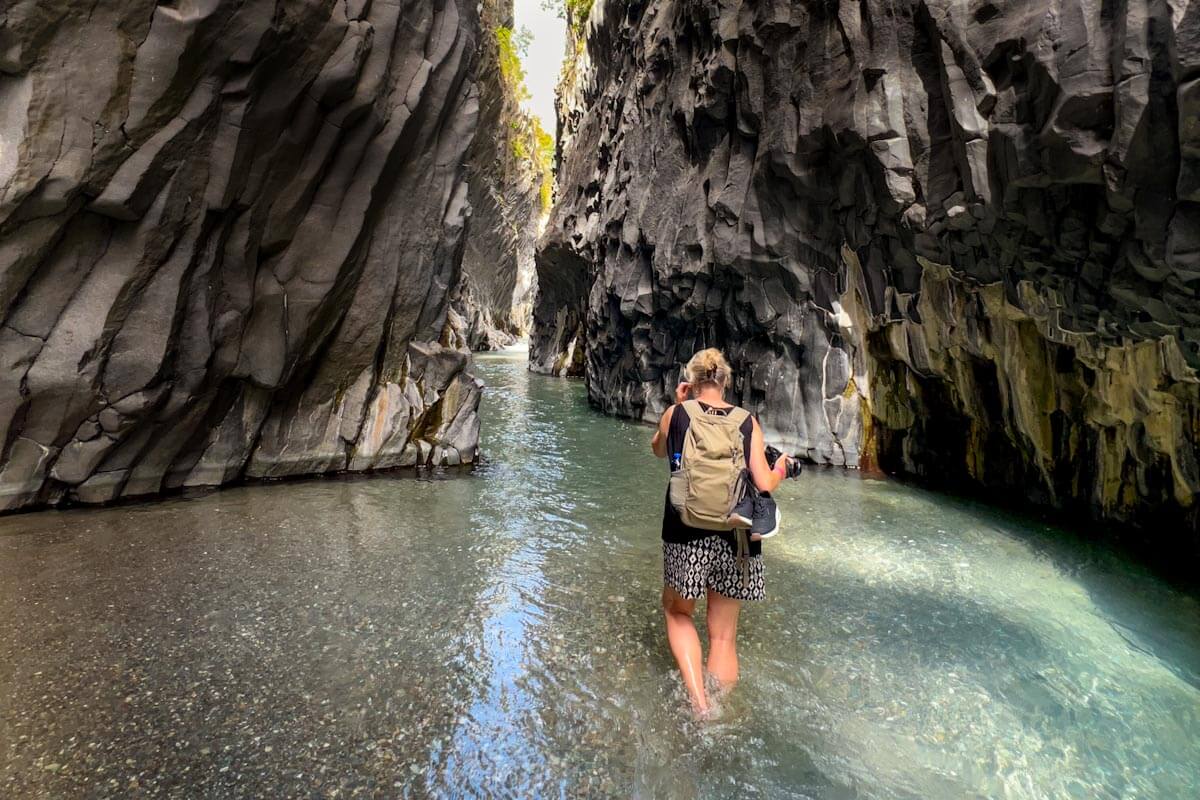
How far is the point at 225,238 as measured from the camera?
26.6 feet

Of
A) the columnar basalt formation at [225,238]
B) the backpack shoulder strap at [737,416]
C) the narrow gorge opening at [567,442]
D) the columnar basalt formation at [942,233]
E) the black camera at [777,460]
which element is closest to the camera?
the black camera at [777,460]

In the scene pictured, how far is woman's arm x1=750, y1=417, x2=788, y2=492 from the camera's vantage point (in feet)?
11.9

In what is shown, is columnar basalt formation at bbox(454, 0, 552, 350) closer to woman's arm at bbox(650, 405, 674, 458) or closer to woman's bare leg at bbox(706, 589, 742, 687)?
woman's arm at bbox(650, 405, 674, 458)

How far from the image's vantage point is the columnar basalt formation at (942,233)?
19.1ft

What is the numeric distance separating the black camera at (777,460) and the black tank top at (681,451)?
0.54ft

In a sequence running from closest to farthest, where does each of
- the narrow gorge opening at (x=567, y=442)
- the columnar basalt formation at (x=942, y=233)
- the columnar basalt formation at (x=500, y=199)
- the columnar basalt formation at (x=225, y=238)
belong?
1. the narrow gorge opening at (x=567, y=442)
2. the columnar basalt formation at (x=942, y=233)
3. the columnar basalt formation at (x=225, y=238)
4. the columnar basalt formation at (x=500, y=199)

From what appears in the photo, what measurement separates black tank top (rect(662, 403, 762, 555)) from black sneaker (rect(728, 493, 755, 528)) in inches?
8.7

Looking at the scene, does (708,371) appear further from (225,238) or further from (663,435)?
(225,238)

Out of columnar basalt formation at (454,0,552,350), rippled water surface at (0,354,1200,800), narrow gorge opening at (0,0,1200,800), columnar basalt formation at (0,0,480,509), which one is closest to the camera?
rippled water surface at (0,354,1200,800)

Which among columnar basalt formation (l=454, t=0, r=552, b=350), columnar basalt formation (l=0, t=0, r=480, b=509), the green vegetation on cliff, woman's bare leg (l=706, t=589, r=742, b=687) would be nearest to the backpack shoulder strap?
woman's bare leg (l=706, t=589, r=742, b=687)

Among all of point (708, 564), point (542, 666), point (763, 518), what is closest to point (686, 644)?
point (708, 564)

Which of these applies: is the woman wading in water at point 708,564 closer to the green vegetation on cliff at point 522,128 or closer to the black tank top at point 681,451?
the black tank top at point 681,451

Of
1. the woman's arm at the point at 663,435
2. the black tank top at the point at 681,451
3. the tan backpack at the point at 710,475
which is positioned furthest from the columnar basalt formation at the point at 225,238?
the tan backpack at the point at 710,475

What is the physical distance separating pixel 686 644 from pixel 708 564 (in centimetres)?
54
